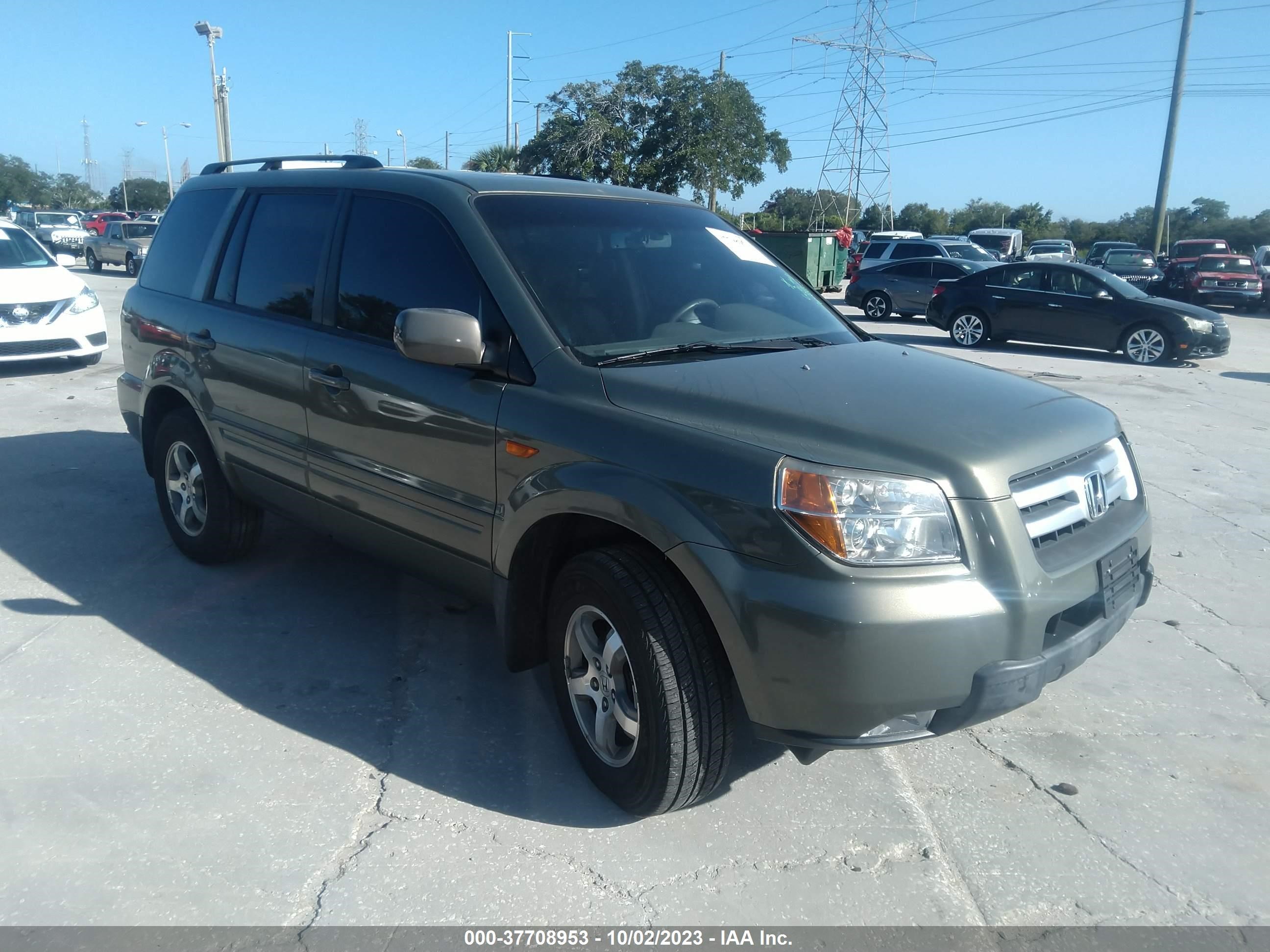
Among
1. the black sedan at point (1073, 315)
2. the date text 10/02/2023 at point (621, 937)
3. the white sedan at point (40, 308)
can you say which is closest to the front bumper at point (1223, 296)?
the black sedan at point (1073, 315)

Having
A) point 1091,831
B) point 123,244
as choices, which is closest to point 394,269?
point 1091,831

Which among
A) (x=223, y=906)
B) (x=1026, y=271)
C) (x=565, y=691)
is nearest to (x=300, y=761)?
(x=223, y=906)

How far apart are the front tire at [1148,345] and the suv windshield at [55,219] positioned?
43.8m

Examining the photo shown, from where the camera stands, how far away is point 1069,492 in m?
2.95

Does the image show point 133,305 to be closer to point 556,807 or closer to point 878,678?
point 556,807

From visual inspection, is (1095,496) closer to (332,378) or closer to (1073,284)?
(332,378)

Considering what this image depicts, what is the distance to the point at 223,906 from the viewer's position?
8.81ft

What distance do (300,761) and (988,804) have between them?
7.53ft

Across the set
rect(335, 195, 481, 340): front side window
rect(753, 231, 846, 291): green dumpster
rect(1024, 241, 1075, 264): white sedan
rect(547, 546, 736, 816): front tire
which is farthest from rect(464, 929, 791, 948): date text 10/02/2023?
rect(1024, 241, 1075, 264): white sedan

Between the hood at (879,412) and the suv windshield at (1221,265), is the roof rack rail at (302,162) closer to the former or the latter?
the hood at (879,412)

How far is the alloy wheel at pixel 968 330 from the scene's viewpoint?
1645 centimetres

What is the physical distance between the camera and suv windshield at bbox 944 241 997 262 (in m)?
24.1

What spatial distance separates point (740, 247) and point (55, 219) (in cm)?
4893

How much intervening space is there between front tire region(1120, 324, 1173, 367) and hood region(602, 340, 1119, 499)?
41.9 feet
